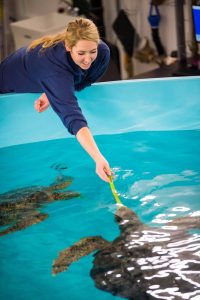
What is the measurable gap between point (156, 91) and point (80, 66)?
0.82 metres

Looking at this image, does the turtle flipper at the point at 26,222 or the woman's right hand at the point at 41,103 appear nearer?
the turtle flipper at the point at 26,222

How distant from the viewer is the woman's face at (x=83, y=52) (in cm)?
238

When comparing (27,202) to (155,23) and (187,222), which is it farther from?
(155,23)

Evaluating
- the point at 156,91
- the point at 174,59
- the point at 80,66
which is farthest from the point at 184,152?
the point at 174,59

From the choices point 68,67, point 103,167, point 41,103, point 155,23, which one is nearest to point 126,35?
point 155,23

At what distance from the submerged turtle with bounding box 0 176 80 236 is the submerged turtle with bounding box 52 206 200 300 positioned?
0.28 meters

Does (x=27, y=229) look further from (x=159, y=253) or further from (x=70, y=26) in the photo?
(x=70, y=26)

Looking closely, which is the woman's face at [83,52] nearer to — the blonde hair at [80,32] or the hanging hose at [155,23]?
the blonde hair at [80,32]

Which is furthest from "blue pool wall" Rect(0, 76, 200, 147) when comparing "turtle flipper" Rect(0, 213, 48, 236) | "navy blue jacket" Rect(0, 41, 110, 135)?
"turtle flipper" Rect(0, 213, 48, 236)

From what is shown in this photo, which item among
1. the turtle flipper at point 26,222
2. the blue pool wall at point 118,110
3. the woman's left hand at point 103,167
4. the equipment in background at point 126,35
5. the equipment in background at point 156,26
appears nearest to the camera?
the woman's left hand at point 103,167

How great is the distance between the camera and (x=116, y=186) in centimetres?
275

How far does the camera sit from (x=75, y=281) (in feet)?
7.13

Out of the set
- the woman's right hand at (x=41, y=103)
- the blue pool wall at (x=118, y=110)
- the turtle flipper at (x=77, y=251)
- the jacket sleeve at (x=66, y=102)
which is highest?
the jacket sleeve at (x=66, y=102)

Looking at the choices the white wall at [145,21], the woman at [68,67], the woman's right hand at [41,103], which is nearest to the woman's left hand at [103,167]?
the woman at [68,67]
